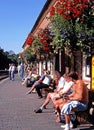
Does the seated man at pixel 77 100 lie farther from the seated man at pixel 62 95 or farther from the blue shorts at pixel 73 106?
the seated man at pixel 62 95

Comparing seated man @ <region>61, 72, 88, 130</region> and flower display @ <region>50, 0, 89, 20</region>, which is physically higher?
flower display @ <region>50, 0, 89, 20</region>

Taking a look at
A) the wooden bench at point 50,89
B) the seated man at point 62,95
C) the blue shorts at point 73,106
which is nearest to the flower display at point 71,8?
the seated man at point 62,95

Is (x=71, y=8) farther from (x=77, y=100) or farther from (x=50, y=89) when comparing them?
(x=50, y=89)

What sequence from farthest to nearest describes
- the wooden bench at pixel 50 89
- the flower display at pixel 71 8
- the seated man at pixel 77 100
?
the wooden bench at pixel 50 89, the flower display at pixel 71 8, the seated man at pixel 77 100

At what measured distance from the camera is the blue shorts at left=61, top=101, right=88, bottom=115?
10.4 m

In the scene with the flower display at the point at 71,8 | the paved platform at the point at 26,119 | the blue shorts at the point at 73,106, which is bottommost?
the paved platform at the point at 26,119

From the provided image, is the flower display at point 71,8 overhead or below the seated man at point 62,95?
overhead

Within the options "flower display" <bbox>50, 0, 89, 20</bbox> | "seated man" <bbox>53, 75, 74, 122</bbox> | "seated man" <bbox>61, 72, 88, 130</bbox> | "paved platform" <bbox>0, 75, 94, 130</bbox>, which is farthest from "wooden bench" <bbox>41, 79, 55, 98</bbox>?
"seated man" <bbox>61, 72, 88, 130</bbox>

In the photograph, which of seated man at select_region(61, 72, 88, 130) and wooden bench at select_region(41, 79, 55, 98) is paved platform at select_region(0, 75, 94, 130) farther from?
wooden bench at select_region(41, 79, 55, 98)

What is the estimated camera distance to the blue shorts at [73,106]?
1043 centimetres

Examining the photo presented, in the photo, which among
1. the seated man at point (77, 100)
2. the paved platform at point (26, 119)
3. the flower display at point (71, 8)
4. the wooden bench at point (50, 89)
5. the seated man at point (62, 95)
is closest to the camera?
the seated man at point (77, 100)

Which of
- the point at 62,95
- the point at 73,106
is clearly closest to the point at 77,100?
the point at 73,106

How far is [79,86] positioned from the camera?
10555 mm

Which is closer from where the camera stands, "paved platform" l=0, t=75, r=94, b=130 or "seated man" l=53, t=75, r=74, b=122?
"paved platform" l=0, t=75, r=94, b=130
